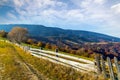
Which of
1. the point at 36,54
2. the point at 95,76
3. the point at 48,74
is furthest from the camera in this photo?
the point at 36,54

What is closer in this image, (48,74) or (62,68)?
(48,74)

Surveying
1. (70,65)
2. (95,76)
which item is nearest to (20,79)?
(70,65)

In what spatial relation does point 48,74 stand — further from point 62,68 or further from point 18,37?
point 18,37

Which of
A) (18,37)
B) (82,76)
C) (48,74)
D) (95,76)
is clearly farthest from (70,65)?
(18,37)

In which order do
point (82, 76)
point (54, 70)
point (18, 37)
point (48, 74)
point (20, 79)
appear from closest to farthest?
point (82, 76) < point (20, 79) < point (48, 74) < point (54, 70) < point (18, 37)

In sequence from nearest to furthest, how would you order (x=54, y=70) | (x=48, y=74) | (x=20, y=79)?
(x=20, y=79) → (x=48, y=74) → (x=54, y=70)

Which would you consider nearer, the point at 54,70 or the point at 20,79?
the point at 20,79

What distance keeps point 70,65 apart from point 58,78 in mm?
2946

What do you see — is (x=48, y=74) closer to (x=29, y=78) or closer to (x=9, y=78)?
(x=29, y=78)

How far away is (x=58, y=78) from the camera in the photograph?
1473 centimetres

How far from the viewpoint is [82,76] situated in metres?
14.1

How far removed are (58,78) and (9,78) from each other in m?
3.90

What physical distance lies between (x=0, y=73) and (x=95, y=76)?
28.9 ft

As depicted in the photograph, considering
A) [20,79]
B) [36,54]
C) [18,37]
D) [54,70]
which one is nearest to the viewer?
[20,79]
